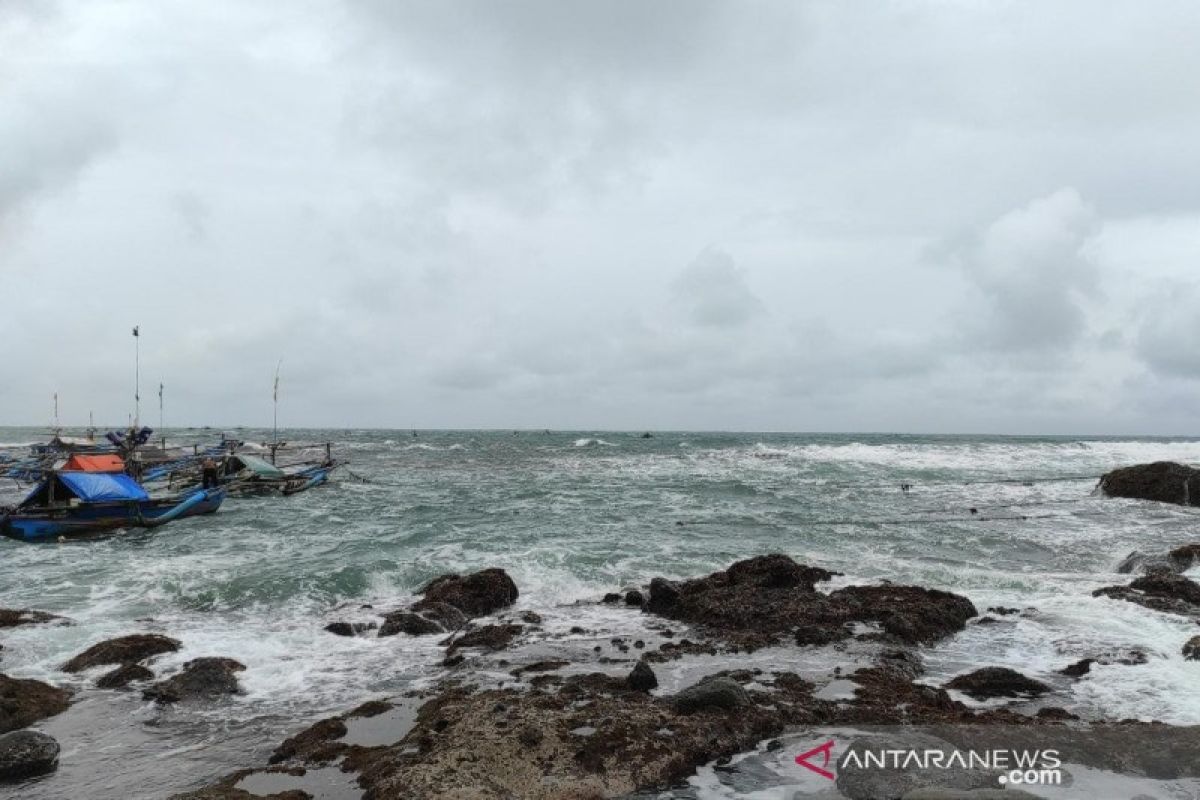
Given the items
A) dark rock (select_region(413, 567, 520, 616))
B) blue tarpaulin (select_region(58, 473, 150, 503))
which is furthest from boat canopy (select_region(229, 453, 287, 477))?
dark rock (select_region(413, 567, 520, 616))

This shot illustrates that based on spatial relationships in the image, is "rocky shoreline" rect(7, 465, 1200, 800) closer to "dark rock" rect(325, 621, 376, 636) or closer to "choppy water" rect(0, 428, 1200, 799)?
"dark rock" rect(325, 621, 376, 636)

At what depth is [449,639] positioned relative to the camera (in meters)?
12.1

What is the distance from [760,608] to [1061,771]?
6626 millimetres

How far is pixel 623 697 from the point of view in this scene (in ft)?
28.1

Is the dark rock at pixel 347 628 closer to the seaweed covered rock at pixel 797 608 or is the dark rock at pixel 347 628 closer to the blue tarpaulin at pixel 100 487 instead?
the seaweed covered rock at pixel 797 608

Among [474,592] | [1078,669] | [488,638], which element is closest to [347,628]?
[474,592]

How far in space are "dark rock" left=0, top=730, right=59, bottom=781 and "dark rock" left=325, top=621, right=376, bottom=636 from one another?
5.10m

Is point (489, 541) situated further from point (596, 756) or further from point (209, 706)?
point (596, 756)

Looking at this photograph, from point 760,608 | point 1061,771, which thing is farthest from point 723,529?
point 1061,771

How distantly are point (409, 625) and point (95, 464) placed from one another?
2814 centimetres

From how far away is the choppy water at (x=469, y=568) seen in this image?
8688 mm

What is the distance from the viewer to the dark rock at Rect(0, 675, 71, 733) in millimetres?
8414

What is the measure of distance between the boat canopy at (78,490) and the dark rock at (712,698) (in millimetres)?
23402

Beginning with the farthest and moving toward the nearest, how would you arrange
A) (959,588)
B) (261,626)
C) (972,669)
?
(959,588) < (261,626) < (972,669)
